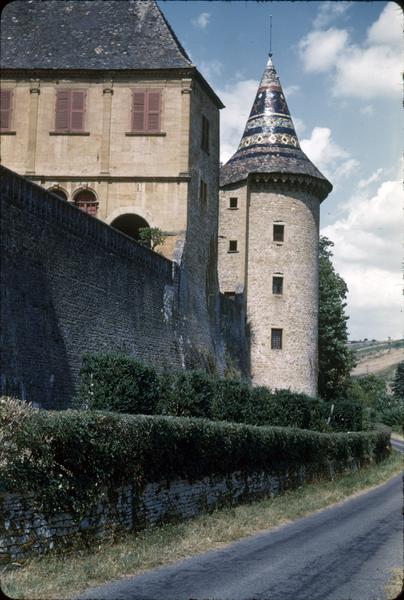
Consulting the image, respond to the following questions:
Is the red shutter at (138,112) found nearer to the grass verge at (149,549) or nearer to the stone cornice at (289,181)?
the stone cornice at (289,181)

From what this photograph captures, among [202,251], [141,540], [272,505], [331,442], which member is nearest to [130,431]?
[141,540]

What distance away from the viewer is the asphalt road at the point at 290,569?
10438 millimetres

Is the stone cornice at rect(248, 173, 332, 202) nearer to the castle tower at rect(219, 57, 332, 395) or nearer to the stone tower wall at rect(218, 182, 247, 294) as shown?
the castle tower at rect(219, 57, 332, 395)

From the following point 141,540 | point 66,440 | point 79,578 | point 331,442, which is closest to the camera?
point 79,578

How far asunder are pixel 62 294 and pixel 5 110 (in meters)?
13.5

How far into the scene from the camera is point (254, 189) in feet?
144

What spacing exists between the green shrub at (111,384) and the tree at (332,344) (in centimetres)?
3325

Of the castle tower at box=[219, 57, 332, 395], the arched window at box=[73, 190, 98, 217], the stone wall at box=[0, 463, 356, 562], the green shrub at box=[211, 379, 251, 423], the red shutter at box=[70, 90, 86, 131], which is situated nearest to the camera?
the stone wall at box=[0, 463, 356, 562]

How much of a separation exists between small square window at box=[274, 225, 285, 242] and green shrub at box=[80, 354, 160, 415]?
25.0 metres

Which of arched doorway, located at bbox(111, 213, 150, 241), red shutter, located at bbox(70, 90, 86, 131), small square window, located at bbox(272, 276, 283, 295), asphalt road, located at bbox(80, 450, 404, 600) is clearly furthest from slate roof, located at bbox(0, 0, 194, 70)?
asphalt road, located at bbox(80, 450, 404, 600)

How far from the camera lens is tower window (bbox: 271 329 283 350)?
42.8m

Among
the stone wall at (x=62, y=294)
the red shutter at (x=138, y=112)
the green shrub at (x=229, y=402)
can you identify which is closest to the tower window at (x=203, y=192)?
the red shutter at (x=138, y=112)

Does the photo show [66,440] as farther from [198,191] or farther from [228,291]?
[228,291]

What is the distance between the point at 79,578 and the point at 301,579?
2945 mm
